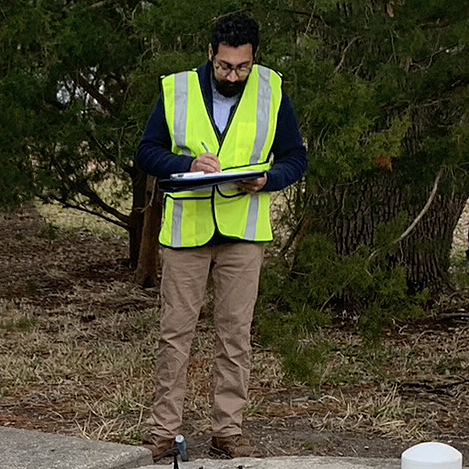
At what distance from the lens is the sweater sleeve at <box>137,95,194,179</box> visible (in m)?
4.61

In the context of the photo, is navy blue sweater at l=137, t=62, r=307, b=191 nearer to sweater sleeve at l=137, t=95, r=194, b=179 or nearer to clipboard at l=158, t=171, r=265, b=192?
sweater sleeve at l=137, t=95, r=194, b=179

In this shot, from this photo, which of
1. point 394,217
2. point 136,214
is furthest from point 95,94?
point 394,217

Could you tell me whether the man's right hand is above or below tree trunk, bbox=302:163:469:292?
above

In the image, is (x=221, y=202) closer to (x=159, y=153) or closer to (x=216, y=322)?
(x=159, y=153)

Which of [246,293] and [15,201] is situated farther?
[15,201]

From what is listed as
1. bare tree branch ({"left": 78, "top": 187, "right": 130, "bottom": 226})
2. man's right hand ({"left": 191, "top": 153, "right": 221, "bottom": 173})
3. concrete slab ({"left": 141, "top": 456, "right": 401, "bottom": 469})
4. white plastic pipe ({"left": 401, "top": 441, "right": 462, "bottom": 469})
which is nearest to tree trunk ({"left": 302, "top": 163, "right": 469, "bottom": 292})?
man's right hand ({"left": 191, "top": 153, "right": 221, "bottom": 173})

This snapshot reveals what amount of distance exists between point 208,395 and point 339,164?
159 centimetres

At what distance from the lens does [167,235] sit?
4762mm

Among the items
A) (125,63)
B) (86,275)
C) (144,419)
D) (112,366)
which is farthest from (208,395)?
(86,275)

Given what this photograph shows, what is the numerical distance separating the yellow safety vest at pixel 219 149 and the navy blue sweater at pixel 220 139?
0.13ft

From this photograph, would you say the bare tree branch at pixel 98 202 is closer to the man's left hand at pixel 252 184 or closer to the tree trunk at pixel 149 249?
the tree trunk at pixel 149 249

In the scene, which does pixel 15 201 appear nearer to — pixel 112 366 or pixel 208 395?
pixel 112 366

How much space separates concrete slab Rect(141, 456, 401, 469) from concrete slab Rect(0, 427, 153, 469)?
0.22 meters

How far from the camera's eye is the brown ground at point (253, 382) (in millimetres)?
5613
